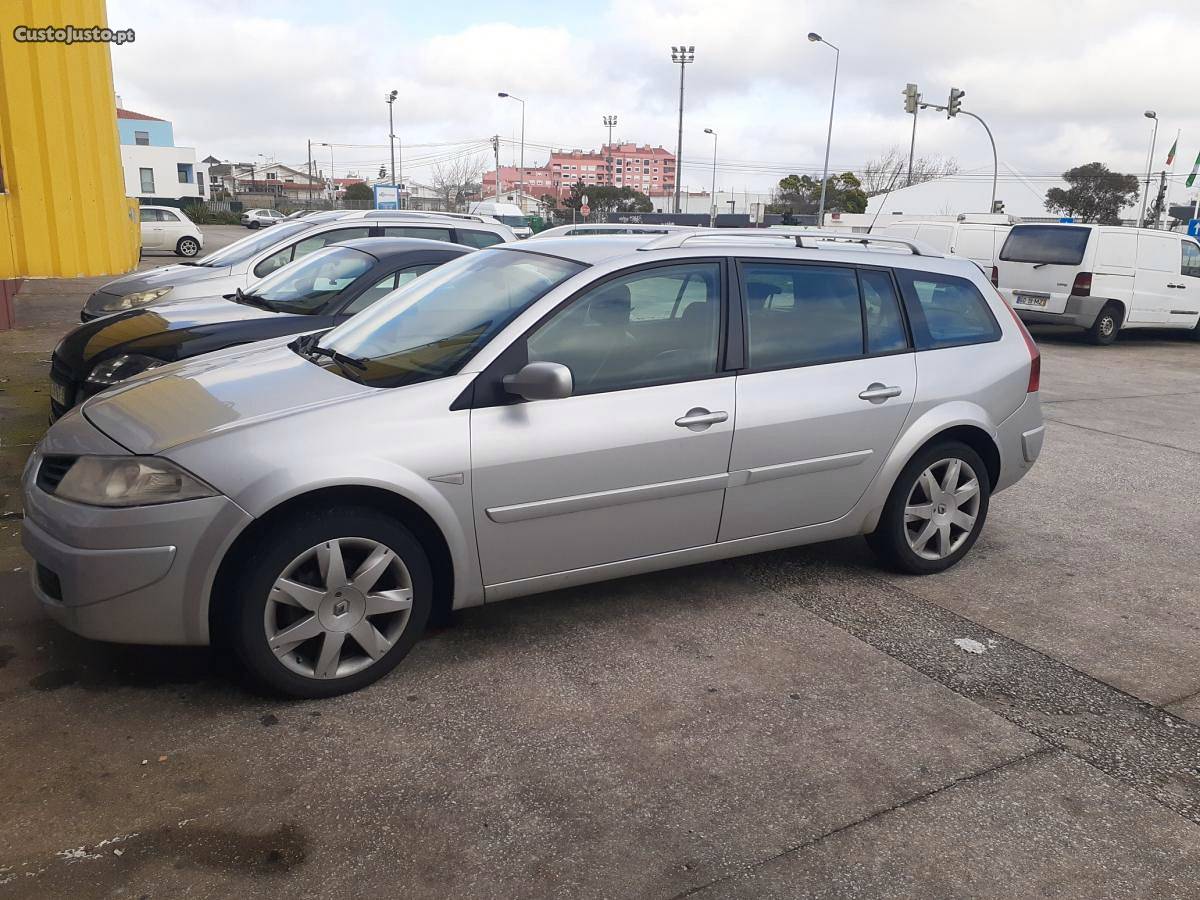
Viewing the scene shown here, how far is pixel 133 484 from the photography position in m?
3.10

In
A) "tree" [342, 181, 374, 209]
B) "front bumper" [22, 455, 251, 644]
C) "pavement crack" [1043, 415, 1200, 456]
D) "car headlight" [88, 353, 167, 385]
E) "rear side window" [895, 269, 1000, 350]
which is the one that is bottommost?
"pavement crack" [1043, 415, 1200, 456]

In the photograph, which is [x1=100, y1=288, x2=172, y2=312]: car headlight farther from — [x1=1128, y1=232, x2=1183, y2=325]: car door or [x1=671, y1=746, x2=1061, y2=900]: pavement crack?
[x1=1128, y1=232, x2=1183, y2=325]: car door

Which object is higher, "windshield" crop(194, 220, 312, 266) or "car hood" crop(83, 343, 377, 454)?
"windshield" crop(194, 220, 312, 266)

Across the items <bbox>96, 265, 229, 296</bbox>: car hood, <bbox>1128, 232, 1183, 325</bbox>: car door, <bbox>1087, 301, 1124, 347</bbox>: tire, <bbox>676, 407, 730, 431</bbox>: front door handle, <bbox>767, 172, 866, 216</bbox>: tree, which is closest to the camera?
<bbox>676, 407, 730, 431</bbox>: front door handle

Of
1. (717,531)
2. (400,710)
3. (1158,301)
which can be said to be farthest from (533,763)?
(1158,301)

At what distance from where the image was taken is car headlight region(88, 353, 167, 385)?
5.47 meters

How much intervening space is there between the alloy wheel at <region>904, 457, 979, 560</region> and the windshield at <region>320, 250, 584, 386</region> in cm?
199

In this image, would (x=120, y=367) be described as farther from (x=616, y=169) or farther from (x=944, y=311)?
(x=616, y=169)

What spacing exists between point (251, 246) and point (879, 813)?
8.80m

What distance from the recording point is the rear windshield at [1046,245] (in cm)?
1382

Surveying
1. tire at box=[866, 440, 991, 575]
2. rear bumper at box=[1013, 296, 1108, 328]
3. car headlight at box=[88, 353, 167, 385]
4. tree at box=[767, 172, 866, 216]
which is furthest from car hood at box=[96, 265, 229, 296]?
tree at box=[767, 172, 866, 216]

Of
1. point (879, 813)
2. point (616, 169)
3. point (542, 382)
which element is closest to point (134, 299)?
point (542, 382)

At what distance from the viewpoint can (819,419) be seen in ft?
13.6

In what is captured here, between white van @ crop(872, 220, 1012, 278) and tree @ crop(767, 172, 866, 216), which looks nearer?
white van @ crop(872, 220, 1012, 278)
